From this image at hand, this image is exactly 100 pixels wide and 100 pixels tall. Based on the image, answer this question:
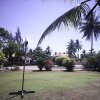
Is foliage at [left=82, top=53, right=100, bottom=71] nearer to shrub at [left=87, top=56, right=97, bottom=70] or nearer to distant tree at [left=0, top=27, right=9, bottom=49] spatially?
shrub at [left=87, top=56, right=97, bottom=70]

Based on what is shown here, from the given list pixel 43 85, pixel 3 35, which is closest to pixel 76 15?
pixel 43 85

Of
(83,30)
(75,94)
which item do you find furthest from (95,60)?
(75,94)

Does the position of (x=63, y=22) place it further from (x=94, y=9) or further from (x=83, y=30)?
(x=83, y=30)

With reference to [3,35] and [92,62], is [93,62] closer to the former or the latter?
[92,62]

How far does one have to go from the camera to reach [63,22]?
4.98 m

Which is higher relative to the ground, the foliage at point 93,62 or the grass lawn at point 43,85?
the foliage at point 93,62

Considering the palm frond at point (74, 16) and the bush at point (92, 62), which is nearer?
the palm frond at point (74, 16)

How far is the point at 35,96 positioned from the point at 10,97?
1.27 metres

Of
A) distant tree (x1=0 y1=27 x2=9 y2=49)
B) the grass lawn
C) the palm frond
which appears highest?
distant tree (x1=0 y1=27 x2=9 y2=49)

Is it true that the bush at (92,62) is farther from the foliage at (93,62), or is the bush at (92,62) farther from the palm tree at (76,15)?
the palm tree at (76,15)

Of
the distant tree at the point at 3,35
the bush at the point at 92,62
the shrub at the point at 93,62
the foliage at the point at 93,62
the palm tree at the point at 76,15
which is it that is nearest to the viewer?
the palm tree at the point at 76,15

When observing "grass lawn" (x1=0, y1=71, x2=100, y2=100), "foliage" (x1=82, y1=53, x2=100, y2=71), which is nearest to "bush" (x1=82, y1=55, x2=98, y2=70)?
Answer: "foliage" (x1=82, y1=53, x2=100, y2=71)

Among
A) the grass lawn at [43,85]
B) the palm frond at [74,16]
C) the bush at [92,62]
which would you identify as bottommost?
the grass lawn at [43,85]

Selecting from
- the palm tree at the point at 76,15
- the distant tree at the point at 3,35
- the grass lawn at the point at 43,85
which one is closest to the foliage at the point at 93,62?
the grass lawn at the point at 43,85
